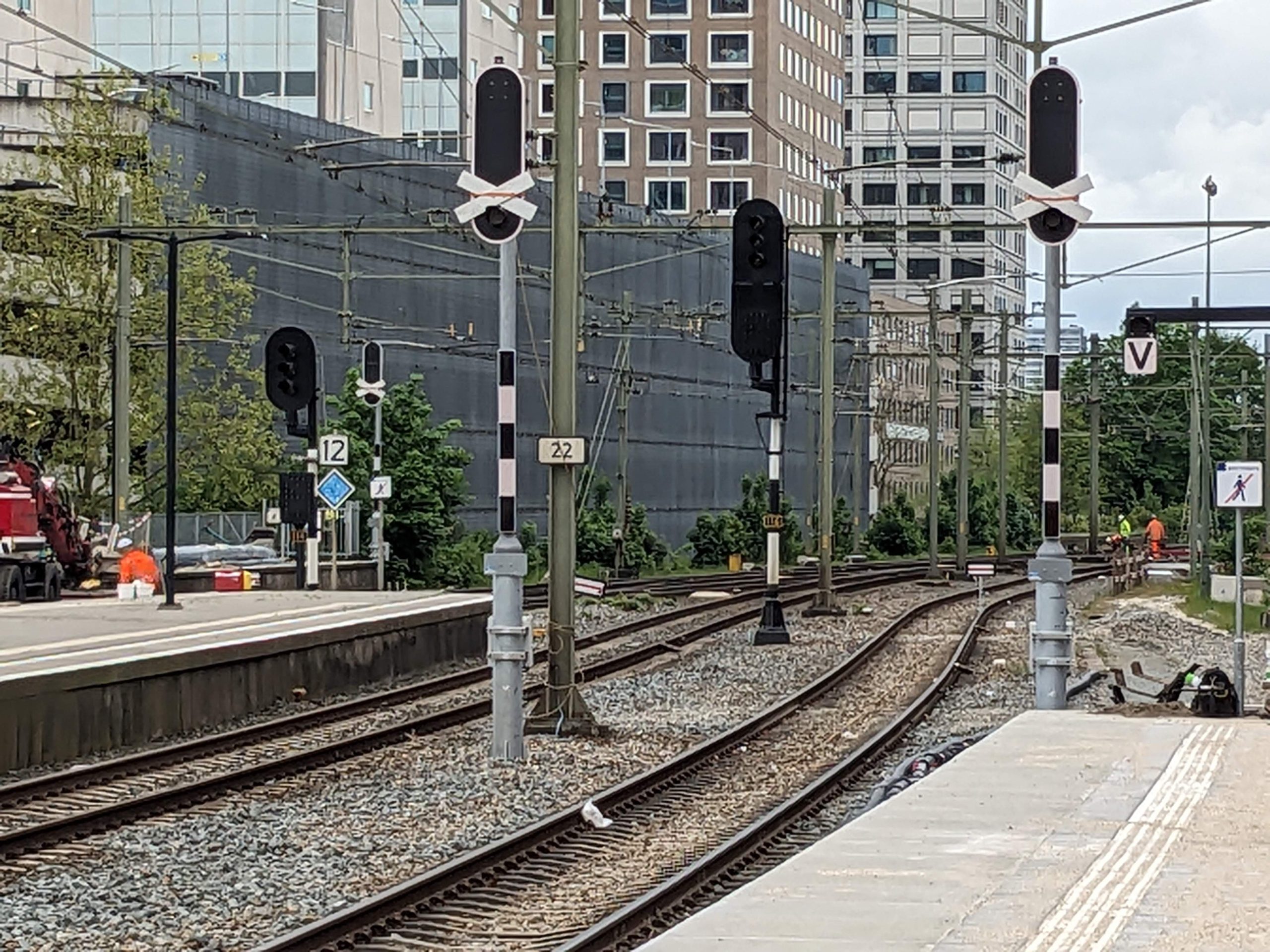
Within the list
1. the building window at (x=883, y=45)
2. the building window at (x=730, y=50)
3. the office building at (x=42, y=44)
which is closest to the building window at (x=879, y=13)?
the building window at (x=883, y=45)

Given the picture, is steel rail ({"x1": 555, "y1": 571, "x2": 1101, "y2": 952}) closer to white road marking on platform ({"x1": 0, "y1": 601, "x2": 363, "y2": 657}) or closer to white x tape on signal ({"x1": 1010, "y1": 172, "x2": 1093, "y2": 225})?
white x tape on signal ({"x1": 1010, "y1": 172, "x2": 1093, "y2": 225})

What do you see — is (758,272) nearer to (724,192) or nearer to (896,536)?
(896,536)

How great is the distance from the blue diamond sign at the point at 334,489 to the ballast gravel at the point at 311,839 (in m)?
13.9

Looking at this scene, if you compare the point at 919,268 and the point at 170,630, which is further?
the point at 919,268

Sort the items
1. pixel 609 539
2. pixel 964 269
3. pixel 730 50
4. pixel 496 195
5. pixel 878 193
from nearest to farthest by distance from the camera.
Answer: pixel 496 195 → pixel 609 539 → pixel 730 50 → pixel 964 269 → pixel 878 193

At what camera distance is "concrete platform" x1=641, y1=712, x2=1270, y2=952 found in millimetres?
9016

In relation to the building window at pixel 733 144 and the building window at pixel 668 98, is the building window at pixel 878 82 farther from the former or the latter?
the building window at pixel 733 144

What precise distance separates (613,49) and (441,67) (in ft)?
134

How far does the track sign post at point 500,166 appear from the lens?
1820 cm

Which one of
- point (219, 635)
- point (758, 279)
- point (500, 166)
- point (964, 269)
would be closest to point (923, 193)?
point (964, 269)

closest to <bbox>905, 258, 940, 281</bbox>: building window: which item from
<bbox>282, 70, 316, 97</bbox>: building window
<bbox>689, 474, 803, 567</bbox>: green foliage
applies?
<bbox>282, 70, 316, 97</bbox>: building window

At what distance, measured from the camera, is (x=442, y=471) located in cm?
4909

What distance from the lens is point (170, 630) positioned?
83.6 feet

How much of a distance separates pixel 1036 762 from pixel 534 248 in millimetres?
54792
